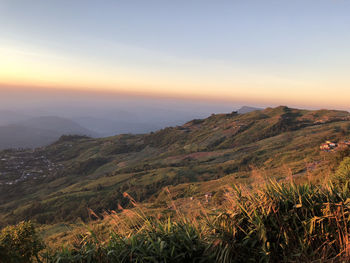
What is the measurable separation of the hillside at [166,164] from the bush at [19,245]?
17.9 feet

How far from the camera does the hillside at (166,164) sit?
33409 millimetres

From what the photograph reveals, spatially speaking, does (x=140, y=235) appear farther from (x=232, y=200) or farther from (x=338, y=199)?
(x=338, y=199)

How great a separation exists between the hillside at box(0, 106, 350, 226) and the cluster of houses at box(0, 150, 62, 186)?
1.49ft

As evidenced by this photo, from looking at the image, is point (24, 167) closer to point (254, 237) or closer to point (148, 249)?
point (148, 249)

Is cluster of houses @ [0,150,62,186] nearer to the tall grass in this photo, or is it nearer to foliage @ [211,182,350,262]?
the tall grass

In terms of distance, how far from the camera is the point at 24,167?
110750mm

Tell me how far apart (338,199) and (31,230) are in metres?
8.07

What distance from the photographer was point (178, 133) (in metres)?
124

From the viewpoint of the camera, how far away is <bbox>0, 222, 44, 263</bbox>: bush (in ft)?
14.5

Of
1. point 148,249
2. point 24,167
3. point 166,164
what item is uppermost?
point 148,249

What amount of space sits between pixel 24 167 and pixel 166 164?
3680 inches

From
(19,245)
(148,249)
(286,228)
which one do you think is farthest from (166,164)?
(148,249)

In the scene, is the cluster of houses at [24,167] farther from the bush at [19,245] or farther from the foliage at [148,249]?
the foliage at [148,249]

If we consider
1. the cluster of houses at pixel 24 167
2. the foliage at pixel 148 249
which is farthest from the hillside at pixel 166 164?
the foliage at pixel 148 249
